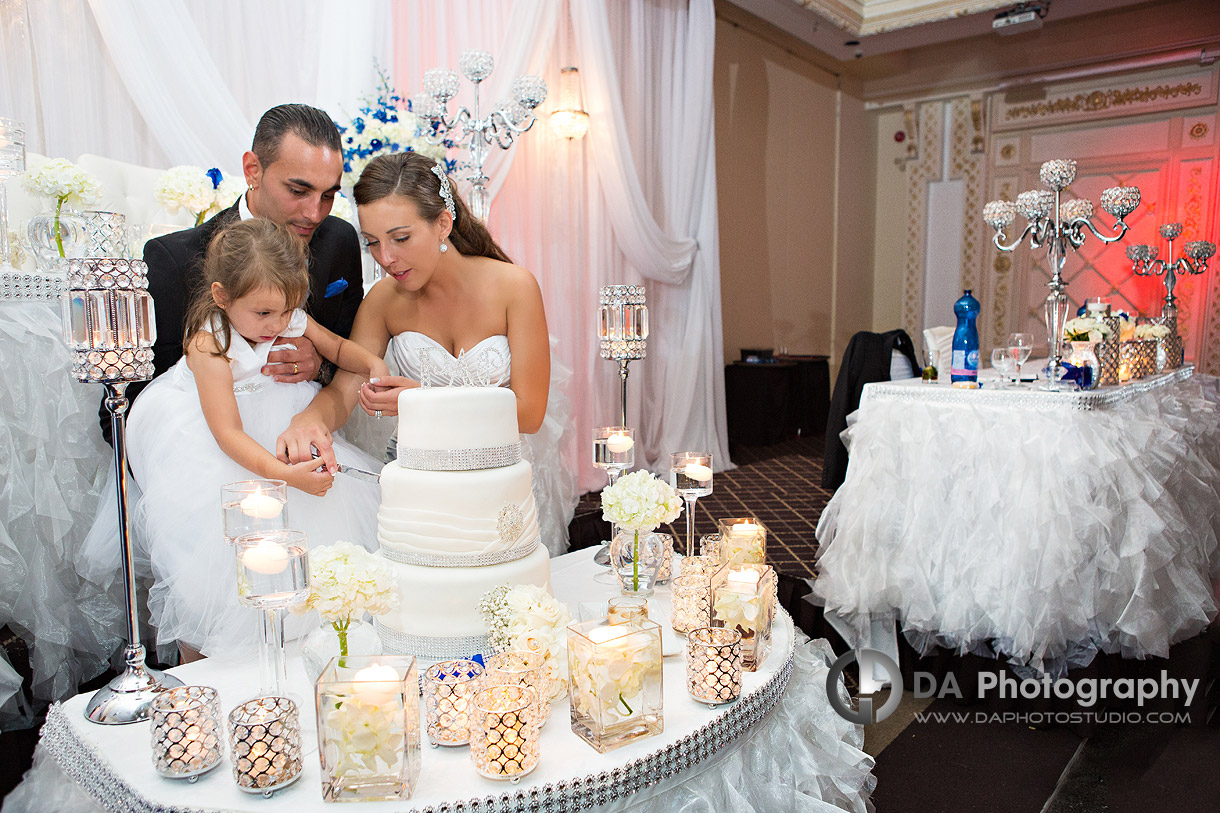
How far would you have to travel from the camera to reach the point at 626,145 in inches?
219

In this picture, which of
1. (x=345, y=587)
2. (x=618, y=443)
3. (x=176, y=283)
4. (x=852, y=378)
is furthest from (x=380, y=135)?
(x=345, y=587)

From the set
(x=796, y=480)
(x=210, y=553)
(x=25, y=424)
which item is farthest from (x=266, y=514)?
Answer: (x=796, y=480)

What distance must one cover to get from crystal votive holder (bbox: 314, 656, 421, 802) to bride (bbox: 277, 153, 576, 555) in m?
1.15

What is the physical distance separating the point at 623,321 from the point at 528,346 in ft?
Answer: 1.05

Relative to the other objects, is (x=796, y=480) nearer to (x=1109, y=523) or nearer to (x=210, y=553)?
(x=1109, y=523)

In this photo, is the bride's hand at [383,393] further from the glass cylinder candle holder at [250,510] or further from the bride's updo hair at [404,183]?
the glass cylinder candle holder at [250,510]

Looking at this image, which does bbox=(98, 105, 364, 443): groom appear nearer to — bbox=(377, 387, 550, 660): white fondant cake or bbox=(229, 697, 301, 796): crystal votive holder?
bbox=(377, 387, 550, 660): white fondant cake

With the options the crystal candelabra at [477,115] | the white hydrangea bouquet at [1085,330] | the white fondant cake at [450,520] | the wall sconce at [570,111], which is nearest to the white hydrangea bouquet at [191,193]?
the crystal candelabra at [477,115]

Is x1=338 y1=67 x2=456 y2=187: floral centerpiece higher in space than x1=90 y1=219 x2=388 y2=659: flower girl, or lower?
higher

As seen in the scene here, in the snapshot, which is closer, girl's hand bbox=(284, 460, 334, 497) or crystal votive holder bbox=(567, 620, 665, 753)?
crystal votive holder bbox=(567, 620, 665, 753)

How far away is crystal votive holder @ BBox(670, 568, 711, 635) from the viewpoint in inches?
59.2

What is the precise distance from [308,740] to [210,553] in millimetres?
661

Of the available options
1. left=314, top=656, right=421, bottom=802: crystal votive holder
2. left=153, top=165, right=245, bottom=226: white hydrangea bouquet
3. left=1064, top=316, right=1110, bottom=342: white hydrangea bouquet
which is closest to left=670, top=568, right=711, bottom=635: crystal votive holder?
left=314, top=656, right=421, bottom=802: crystal votive holder

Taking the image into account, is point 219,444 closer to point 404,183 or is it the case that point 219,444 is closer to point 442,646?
point 442,646
